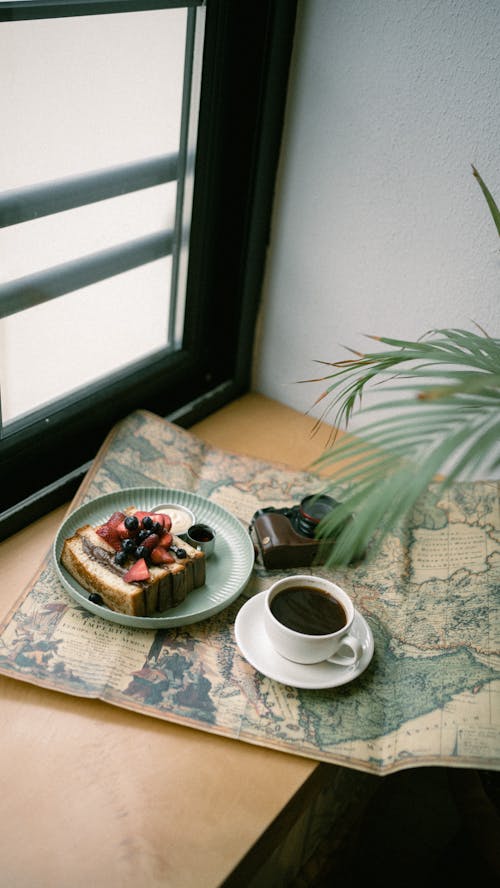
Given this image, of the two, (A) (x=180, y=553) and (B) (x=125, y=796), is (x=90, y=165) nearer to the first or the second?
(A) (x=180, y=553)

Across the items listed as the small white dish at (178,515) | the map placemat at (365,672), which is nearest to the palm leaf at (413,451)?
the map placemat at (365,672)

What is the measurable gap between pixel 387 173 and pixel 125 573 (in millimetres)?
933

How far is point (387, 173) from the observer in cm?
157

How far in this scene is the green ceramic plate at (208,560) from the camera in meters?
1.27

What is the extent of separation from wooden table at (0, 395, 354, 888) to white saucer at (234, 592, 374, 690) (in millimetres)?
116

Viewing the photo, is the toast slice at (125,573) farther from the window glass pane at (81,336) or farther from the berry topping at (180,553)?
the window glass pane at (81,336)

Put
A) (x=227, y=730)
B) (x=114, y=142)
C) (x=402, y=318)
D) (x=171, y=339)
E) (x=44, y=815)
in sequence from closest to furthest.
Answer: (x=44, y=815) < (x=227, y=730) < (x=114, y=142) < (x=402, y=318) < (x=171, y=339)

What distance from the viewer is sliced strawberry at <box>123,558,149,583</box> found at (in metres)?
1.25

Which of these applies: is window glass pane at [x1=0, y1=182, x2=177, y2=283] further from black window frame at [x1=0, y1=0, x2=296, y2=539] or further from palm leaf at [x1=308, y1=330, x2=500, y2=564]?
palm leaf at [x1=308, y1=330, x2=500, y2=564]

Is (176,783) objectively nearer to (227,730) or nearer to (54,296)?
(227,730)

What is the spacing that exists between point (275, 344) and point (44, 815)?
3.91ft

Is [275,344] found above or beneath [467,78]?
beneath

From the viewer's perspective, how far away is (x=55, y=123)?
1.32m

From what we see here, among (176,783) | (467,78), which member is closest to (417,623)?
(176,783)
